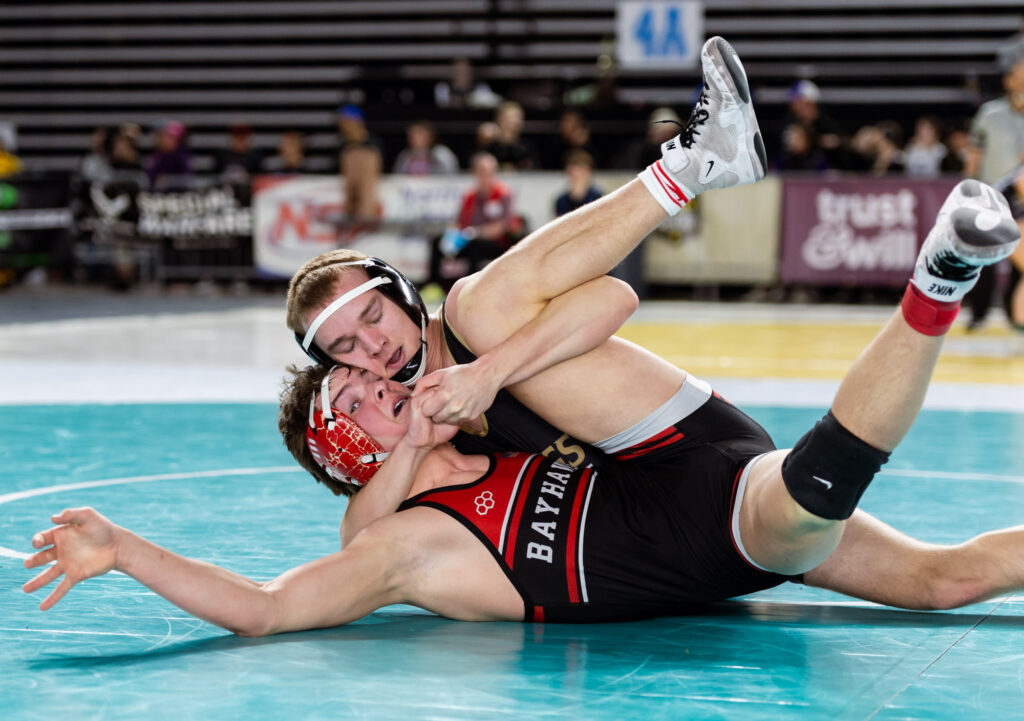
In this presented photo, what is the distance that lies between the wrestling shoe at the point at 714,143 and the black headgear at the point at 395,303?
648 mm

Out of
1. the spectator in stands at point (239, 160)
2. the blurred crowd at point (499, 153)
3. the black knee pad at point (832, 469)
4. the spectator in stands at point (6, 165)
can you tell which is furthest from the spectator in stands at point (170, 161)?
the black knee pad at point (832, 469)

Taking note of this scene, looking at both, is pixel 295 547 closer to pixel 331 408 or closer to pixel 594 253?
pixel 331 408

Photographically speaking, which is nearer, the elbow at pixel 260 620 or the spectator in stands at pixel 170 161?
the elbow at pixel 260 620

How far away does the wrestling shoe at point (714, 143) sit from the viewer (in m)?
3.32

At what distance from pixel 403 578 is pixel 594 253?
2.83 ft

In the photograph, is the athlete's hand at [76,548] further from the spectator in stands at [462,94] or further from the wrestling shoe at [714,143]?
the spectator in stands at [462,94]

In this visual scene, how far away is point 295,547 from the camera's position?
385cm

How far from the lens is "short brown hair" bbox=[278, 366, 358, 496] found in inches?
131

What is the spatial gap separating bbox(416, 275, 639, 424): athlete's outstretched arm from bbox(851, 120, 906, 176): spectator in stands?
10.9 meters

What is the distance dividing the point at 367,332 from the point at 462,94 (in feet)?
40.4

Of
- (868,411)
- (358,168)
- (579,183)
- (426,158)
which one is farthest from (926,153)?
(868,411)

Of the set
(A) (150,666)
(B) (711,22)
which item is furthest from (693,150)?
(B) (711,22)

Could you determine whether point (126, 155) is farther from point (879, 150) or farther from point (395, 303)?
point (395, 303)

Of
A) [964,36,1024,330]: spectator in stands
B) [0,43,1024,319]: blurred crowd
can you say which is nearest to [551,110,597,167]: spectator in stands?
[0,43,1024,319]: blurred crowd
